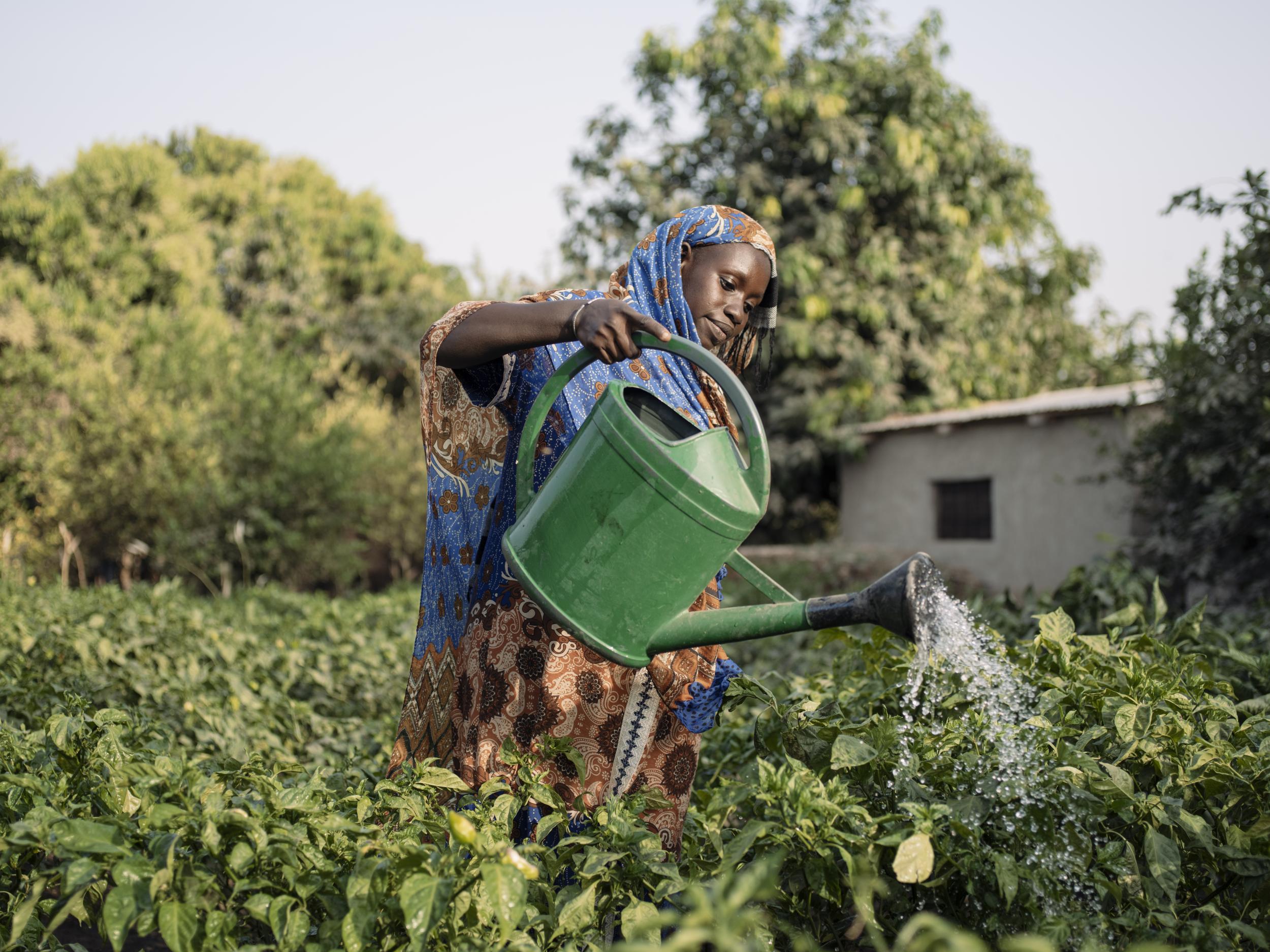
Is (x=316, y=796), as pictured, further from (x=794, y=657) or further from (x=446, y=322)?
(x=794, y=657)

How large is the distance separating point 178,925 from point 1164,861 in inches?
51.6

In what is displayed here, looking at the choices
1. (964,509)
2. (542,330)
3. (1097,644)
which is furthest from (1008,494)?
(542,330)

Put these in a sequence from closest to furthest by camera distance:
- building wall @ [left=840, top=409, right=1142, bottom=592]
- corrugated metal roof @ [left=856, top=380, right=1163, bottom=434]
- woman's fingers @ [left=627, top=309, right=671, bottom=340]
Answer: woman's fingers @ [left=627, top=309, right=671, bottom=340] < corrugated metal roof @ [left=856, top=380, right=1163, bottom=434] < building wall @ [left=840, top=409, right=1142, bottom=592]

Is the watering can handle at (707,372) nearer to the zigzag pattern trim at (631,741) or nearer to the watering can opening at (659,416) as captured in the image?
the watering can opening at (659,416)

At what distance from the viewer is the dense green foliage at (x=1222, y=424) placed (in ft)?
16.3

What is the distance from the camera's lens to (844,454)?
459 inches

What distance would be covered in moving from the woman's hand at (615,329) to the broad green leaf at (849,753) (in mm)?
675

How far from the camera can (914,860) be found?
1.24 meters

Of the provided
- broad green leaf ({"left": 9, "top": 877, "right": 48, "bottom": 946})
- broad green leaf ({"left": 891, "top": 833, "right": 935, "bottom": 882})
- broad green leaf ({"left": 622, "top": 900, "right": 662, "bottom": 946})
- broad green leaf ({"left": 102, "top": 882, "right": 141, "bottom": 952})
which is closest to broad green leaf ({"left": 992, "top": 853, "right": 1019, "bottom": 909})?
broad green leaf ({"left": 891, "top": 833, "right": 935, "bottom": 882})

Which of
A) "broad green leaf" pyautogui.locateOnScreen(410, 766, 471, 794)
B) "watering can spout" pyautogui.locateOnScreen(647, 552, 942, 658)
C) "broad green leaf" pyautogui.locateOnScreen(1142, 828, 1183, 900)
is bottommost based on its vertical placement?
"broad green leaf" pyautogui.locateOnScreen(1142, 828, 1183, 900)

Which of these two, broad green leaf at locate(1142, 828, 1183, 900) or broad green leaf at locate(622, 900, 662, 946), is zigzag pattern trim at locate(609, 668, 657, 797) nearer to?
broad green leaf at locate(622, 900, 662, 946)

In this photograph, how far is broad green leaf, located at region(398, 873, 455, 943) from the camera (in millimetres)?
1094

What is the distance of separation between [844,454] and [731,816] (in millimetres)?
10033

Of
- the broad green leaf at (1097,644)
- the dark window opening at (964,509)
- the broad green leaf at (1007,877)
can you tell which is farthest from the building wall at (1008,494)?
the broad green leaf at (1007,877)
